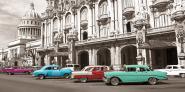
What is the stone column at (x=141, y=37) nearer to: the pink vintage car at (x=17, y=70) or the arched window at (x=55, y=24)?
the pink vintage car at (x=17, y=70)

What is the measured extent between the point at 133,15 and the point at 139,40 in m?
8.62

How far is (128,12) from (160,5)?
21.4 ft

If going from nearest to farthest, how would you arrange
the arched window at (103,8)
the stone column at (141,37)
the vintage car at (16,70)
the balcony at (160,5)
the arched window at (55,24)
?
the stone column at (141,37), the balcony at (160,5), the vintage car at (16,70), the arched window at (103,8), the arched window at (55,24)

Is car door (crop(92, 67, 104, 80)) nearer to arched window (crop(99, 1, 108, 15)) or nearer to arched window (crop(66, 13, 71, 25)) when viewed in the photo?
arched window (crop(99, 1, 108, 15))

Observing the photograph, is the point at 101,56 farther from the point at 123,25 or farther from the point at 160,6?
the point at 160,6

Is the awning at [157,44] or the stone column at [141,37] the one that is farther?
the stone column at [141,37]

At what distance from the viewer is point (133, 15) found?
45.0 metres

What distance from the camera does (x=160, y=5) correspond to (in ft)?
133

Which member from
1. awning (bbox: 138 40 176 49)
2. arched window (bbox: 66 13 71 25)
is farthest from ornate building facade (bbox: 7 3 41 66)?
awning (bbox: 138 40 176 49)

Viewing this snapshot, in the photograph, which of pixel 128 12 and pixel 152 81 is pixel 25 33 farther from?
pixel 152 81

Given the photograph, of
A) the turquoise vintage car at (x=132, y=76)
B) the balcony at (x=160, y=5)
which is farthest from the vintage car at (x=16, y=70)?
the turquoise vintage car at (x=132, y=76)

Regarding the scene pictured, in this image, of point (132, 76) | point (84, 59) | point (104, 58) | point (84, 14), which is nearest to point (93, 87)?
point (132, 76)

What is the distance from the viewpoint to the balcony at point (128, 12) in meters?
44.8

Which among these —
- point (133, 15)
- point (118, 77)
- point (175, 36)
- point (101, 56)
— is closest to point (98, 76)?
point (118, 77)
